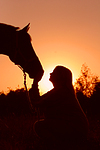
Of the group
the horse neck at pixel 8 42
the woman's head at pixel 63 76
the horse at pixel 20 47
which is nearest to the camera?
the woman's head at pixel 63 76

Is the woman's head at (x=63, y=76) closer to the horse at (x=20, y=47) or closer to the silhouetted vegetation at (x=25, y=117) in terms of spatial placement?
the horse at (x=20, y=47)

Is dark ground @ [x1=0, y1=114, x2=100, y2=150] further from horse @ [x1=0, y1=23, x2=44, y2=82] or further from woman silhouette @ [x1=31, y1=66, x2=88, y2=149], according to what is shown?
horse @ [x1=0, y1=23, x2=44, y2=82]

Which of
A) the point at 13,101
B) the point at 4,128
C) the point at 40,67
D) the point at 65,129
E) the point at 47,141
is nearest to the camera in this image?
the point at 65,129

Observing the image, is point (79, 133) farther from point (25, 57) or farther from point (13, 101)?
point (13, 101)

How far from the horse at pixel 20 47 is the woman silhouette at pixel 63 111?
878mm

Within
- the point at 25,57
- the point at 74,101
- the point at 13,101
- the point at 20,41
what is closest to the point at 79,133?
the point at 74,101

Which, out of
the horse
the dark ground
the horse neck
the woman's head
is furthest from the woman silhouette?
the horse neck

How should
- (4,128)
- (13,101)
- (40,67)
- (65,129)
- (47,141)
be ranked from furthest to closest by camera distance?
(13,101) → (4,128) → (40,67) → (47,141) → (65,129)

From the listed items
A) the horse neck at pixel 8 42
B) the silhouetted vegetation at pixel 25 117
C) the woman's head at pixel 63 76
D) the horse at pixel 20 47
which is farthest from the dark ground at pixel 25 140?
the horse neck at pixel 8 42

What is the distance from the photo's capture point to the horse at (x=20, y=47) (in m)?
5.21

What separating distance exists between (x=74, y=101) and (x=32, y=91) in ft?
3.32

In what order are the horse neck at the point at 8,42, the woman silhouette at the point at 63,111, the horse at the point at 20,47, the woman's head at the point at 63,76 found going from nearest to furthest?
the woman silhouette at the point at 63,111, the woman's head at the point at 63,76, the horse at the point at 20,47, the horse neck at the point at 8,42

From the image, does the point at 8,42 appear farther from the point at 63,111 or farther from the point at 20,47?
the point at 63,111

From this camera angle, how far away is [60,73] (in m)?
4.59
